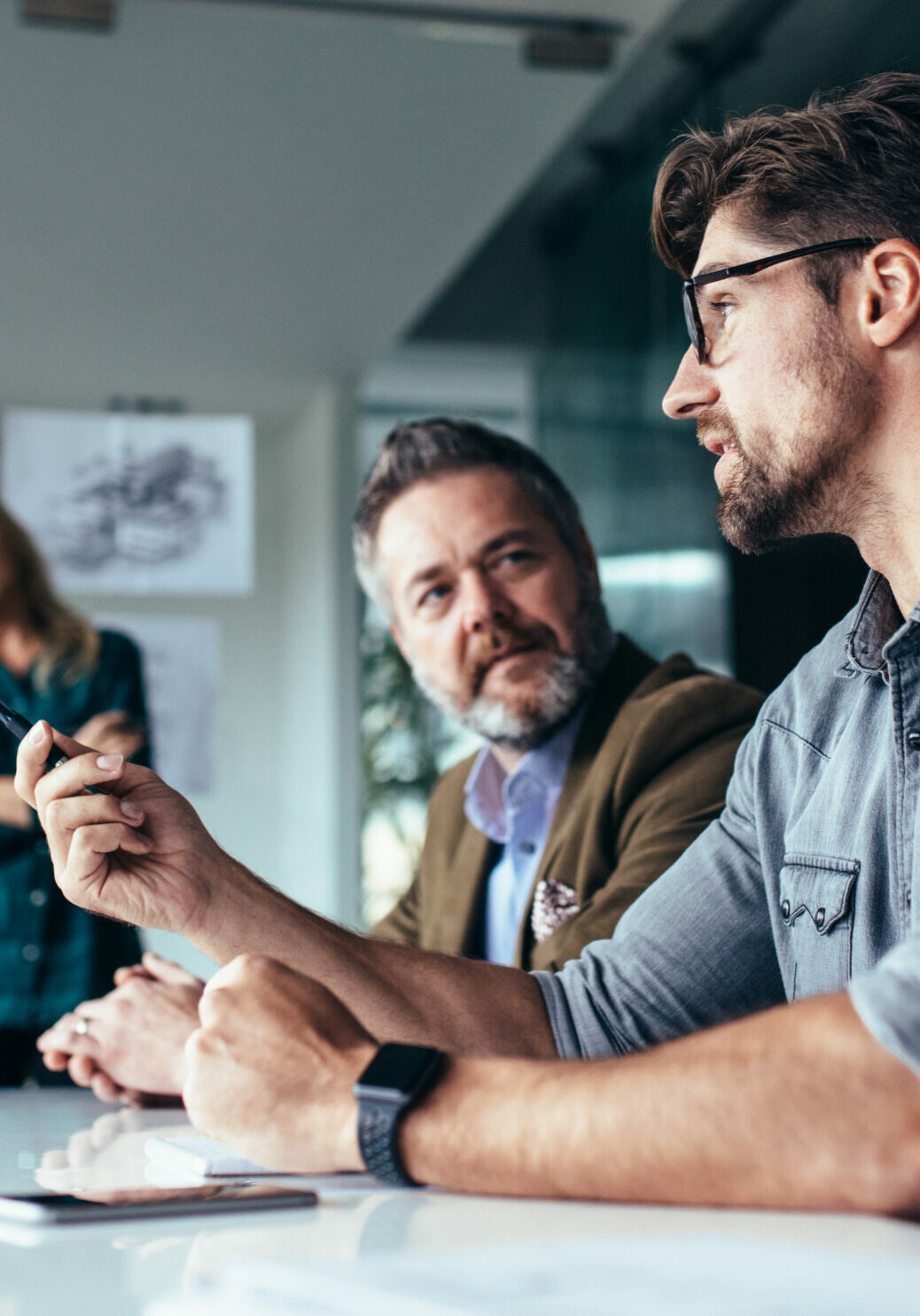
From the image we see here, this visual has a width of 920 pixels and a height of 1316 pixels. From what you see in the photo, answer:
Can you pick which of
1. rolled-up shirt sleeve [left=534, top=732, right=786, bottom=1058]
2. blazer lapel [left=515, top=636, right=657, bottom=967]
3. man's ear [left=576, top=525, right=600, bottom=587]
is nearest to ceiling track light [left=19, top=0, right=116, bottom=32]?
man's ear [left=576, top=525, right=600, bottom=587]

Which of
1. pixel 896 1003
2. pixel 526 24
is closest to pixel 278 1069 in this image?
pixel 896 1003

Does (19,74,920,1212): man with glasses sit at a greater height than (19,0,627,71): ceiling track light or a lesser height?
lesser

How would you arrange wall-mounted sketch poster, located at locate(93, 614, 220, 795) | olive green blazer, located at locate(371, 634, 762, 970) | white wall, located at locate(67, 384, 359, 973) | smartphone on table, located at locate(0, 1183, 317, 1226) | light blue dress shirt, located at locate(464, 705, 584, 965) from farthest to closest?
white wall, located at locate(67, 384, 359, 973), wall-mounted sketch poster, located at locate(93, 614, 220, 795), light blue dress shirt, located at locate(464, 705, 584, 965), olive green blazer, located at locate(371, 634, 762, 970), smartphone on table, located at locate(0, 1183, 317, 1226)

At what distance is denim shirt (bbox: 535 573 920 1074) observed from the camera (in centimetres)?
100

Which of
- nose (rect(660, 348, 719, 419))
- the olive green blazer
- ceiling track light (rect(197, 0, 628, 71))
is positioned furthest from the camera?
ceiling track light (rect(197, 0, 628, 71))

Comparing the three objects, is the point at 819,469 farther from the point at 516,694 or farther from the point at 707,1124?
the point at 516,694

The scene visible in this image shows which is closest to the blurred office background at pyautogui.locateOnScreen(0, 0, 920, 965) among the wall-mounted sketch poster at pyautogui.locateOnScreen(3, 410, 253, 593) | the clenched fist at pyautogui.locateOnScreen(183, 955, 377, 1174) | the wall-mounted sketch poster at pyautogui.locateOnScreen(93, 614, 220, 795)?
the wall-mounted sketch poster at pyautogui.locateOnScreen(93, 614, 220, 795)

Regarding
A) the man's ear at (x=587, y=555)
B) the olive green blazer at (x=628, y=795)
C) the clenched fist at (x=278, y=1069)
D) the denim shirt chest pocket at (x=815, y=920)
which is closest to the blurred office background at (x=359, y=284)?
the man's ear at (x=587, y=555)

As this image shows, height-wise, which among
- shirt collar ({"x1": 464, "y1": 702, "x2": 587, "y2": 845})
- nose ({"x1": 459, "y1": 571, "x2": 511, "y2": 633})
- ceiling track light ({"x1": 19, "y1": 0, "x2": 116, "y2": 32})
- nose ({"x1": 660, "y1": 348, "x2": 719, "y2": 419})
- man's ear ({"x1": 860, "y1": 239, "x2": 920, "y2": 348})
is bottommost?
shirt collar ({"x1": 464, "y1": 702, "x2": 587, "y2": 845})

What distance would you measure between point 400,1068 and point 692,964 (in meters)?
0.48

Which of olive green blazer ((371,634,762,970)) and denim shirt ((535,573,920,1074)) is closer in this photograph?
denim shirt ((535,573,920,1074))

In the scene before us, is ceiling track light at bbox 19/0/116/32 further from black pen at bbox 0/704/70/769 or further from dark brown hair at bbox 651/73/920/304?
black pen at bbox 0/704/70/769

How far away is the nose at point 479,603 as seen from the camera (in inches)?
71.9

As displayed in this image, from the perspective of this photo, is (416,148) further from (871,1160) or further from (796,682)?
(871,1160)
